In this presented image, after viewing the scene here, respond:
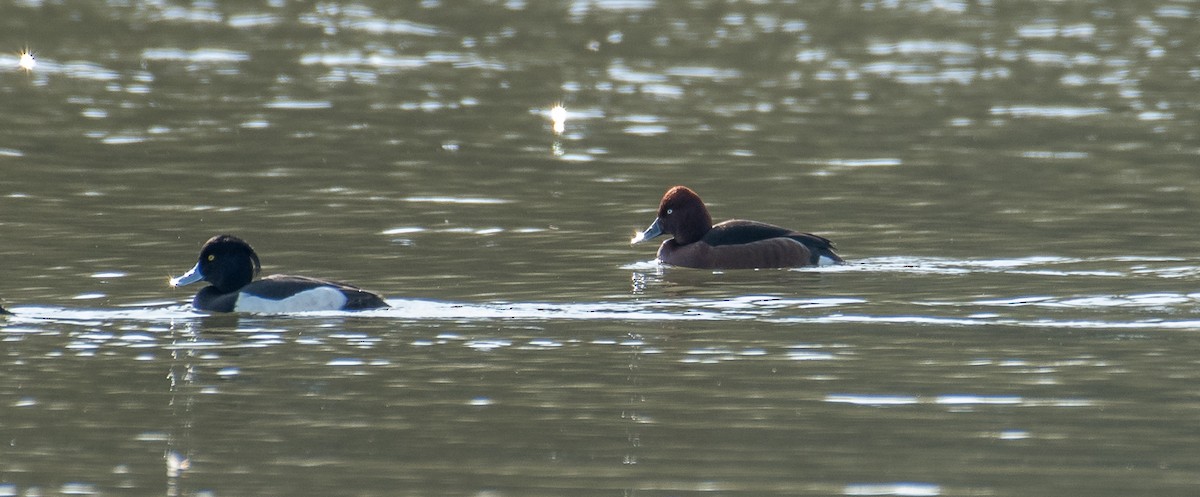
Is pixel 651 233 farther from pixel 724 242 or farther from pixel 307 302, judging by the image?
pixel 307 302

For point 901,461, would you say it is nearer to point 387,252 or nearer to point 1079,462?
point 1079,462

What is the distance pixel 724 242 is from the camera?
19.2 m

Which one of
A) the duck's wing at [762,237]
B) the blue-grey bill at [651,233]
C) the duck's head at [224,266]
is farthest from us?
the blue-grey bill at [651,233]

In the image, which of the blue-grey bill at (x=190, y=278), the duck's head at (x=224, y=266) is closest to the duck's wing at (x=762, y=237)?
the duck's head at (x=224, y=266)

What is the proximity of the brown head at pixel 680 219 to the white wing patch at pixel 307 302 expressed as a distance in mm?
4715

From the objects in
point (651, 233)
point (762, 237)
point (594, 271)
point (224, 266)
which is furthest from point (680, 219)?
point (224, 266)

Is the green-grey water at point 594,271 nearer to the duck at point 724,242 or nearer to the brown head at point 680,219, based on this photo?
the duck at point 724,242

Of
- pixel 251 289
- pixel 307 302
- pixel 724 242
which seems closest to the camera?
pixel 307 302

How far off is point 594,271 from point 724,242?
168 cm

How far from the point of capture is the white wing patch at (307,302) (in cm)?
1562

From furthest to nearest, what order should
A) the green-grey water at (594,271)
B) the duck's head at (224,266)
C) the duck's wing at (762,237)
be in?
the duck's wing at (762,237) < the duck's head at (224,266) < the green-grey water at (594,271)

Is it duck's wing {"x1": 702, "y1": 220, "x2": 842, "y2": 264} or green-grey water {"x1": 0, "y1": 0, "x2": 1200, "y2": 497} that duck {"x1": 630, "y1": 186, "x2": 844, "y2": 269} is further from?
green-grey water {"x1": 0, "y1": 0, "x2": 1200, "y2": 497}

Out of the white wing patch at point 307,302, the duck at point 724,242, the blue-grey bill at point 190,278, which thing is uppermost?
the blue-grey bill at point 190,278

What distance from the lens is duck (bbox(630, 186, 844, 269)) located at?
18.6m
